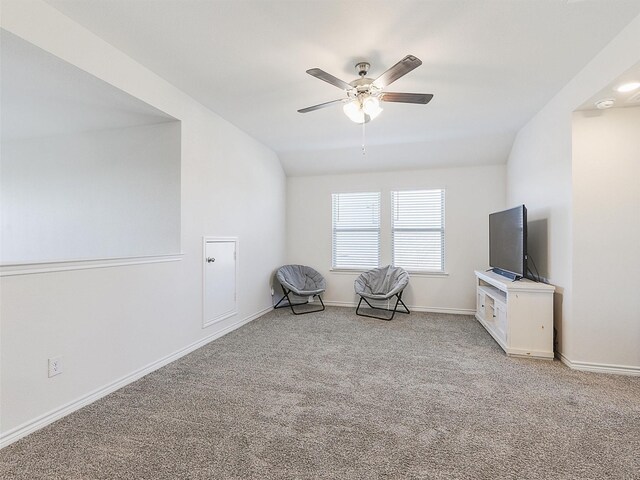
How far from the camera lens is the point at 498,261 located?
383 centimetres

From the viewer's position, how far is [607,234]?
2.61 metres

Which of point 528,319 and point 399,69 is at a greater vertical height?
point 399,69

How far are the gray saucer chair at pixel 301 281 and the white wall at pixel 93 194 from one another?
2.03m

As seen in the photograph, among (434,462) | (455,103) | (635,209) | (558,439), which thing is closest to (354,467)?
(434,462)

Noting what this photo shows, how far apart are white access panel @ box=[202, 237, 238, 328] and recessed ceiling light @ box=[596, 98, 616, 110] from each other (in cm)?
372

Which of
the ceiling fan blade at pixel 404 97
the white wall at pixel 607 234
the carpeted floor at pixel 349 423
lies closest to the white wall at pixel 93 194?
the carpeted floor at pixel 349 423

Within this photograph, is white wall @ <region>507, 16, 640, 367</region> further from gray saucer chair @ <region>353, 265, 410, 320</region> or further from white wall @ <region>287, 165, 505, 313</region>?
gray saucer chair @ <region>353, 265, 410, 320</region>

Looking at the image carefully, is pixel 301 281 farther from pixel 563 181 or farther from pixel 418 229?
pixel 563 181

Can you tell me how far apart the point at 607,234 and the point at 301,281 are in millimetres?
3781

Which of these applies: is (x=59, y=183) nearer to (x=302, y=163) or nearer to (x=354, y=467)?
(x=302, y=163)

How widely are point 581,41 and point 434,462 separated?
280cm

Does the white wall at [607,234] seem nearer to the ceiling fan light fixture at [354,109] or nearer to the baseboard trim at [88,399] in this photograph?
the ceiling fan light fixture at [354,109]

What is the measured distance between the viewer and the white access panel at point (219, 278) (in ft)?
11.1

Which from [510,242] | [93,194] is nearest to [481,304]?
[510,242]
